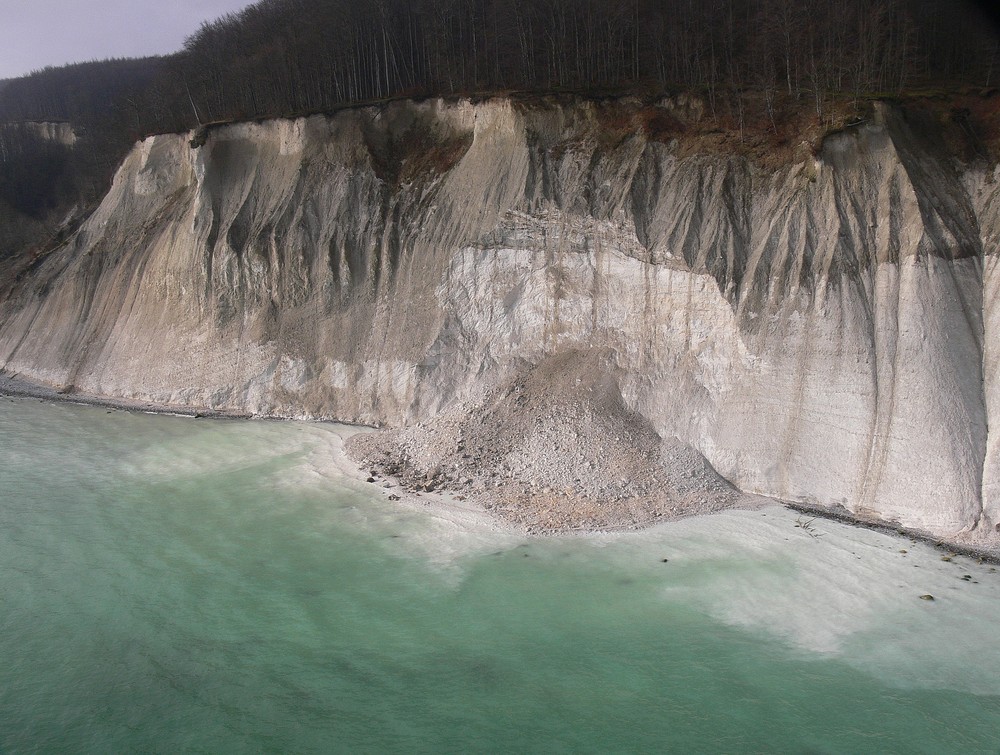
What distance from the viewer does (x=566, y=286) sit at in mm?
18703

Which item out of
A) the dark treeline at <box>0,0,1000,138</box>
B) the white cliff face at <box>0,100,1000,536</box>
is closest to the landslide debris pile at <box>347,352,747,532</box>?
the white cliff face at <box>0,100,1000,536</box>

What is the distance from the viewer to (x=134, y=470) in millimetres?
17016

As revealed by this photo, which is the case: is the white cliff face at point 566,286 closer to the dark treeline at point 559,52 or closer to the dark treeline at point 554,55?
the dark treeline at point 554,55

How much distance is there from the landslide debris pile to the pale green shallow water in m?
1.01

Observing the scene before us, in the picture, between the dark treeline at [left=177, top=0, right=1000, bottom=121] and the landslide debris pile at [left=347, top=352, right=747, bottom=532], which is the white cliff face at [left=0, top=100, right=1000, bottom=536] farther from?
the dark treeline at [left=177, top=0, right=1000, bottom=121]

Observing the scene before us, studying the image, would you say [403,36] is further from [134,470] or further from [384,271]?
[134,470]

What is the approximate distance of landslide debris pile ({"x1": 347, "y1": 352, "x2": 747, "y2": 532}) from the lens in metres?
14.4

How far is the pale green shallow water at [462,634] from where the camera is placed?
809 cm

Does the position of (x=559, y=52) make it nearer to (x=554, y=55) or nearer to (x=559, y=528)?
(x=554, y=55)

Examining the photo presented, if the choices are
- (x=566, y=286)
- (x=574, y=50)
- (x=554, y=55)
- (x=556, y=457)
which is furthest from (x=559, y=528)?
(x=574, y=50)

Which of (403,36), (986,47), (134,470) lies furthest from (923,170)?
(403,36)

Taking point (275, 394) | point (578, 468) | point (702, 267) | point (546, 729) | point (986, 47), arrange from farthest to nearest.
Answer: point (275, 394)
point (986, 47)
point (702, 267)
point (578, 468)
point (546, 729)

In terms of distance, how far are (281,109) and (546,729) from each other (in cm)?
2653

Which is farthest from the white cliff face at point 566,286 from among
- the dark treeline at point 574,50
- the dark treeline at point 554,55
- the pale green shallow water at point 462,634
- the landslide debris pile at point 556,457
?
the pale green shallow water at point 462,634
